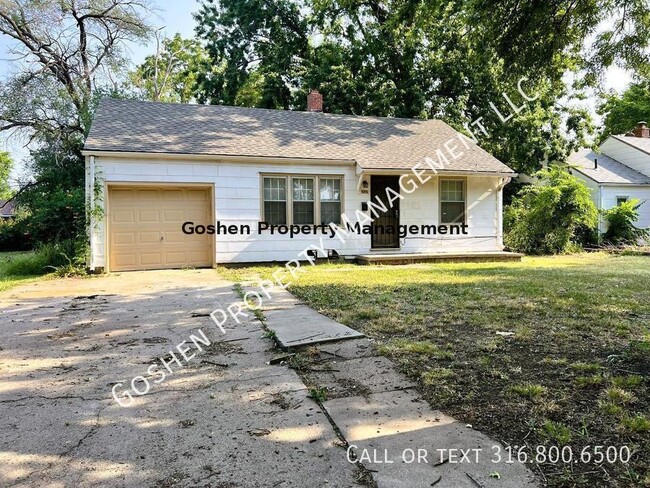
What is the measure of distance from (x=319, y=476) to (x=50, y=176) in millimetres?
18103

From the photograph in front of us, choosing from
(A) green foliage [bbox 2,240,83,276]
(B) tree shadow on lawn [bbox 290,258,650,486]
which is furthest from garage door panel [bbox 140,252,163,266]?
(B) tree shadow on lawn [bbox 290,258,650,486]

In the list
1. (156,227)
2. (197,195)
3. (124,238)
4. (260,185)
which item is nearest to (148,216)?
(156,227)

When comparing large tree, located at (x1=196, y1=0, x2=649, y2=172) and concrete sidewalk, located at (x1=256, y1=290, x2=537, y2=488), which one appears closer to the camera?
concrete sidewalk, located at (x1=256, y1=290, x2=537, y2=488)

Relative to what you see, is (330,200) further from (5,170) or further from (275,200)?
(5,170)

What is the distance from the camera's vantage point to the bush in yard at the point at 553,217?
14.5 m

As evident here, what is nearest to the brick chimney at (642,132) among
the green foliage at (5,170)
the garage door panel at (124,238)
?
the garage door panel at (124,238)

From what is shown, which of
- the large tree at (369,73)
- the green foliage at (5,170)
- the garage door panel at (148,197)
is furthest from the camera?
the green foliage at (5,170)

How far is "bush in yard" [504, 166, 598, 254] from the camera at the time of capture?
569 inches

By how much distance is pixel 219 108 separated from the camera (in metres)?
13.7

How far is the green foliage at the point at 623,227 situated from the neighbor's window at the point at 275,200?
45.5 feet

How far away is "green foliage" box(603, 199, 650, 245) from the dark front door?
1045 centimetres

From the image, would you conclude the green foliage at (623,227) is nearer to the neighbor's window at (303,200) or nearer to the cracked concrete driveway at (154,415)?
the neighbor's window at (303,200)

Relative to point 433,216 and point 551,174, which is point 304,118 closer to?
point 433,216

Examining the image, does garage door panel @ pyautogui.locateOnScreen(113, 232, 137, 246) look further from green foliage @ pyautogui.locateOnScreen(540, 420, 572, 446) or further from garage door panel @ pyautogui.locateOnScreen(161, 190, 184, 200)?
green foliage @ pyautogui.locateOnScreen(540, 420, 572, 446)
